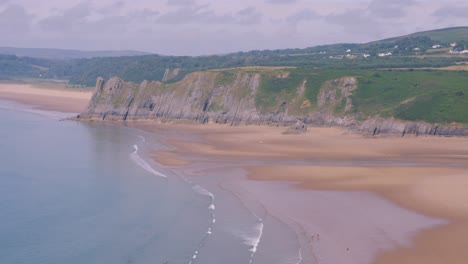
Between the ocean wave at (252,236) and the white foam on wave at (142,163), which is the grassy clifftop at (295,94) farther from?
the ocean wave at (252,236)

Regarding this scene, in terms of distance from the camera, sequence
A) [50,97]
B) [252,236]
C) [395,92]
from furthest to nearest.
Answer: [50,97] → [395,92] → [252,236]

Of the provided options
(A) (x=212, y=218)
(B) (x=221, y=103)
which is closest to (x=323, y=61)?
(B) (x=221, y=103)

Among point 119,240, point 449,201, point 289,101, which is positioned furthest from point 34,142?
point 449,201

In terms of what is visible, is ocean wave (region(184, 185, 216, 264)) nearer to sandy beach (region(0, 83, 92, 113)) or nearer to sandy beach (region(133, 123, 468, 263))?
sandy beach (region(133, 123, 468, 263))

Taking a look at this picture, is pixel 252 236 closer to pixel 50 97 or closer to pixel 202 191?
pixel 202 191

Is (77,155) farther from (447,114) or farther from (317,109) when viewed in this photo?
(447,114)

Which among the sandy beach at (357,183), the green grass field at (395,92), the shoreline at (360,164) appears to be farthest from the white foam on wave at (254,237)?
the green grass field at (395,92)
